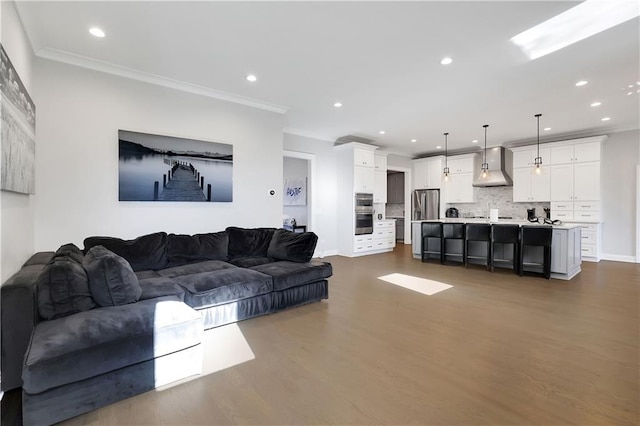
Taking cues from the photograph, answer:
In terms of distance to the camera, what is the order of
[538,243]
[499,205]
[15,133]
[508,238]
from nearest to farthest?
1. [15,133]
2. [538,243]
3. [508,238]
4. [499,205]

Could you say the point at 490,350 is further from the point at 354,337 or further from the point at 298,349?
the point at 298,349

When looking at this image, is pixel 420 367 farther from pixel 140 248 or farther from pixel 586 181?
pixel 586 181

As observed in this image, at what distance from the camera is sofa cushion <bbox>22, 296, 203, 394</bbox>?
161cm

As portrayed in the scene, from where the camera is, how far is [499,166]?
7.91 metres

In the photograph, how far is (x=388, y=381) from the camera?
2051 millimetres

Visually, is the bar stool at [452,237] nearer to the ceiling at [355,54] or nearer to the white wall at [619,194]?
the ceiling at [355,54]

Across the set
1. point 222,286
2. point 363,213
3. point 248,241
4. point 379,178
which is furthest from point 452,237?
point 222,286

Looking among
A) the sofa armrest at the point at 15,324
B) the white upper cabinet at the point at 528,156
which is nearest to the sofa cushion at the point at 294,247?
the sofa armrest at the point at 15,324

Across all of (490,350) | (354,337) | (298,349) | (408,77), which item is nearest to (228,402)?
(298,349)

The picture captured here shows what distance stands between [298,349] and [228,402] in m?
0.78

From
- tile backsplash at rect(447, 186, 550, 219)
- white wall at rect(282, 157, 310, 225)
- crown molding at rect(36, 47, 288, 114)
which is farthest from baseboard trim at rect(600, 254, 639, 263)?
crown molding at rect(36, 47, 288, 114)

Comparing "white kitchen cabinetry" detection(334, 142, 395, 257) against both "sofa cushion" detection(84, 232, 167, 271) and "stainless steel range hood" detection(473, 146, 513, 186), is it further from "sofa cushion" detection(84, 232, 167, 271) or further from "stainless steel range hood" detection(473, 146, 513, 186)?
"sofa cushion" detection(84, 232, 167, 271)

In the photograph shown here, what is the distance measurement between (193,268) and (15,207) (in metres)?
1.63

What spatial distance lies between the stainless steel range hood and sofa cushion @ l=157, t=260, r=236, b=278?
23.2 ft
